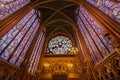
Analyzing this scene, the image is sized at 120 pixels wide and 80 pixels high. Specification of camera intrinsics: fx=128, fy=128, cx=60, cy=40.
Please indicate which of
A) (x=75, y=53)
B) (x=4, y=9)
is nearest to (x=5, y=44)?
(x=4, y=9)

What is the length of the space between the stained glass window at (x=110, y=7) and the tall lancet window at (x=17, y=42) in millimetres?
5083

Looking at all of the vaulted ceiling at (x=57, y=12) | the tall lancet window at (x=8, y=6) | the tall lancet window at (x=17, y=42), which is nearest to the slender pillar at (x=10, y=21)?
the tall lancet window at (x=8, y=6)

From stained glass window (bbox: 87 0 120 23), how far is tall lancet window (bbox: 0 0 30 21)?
4966 mm

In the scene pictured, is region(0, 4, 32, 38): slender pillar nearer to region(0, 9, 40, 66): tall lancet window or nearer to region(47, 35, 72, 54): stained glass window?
region(0, 9, 40, 66): tall lancet window

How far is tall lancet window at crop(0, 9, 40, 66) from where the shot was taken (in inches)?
271

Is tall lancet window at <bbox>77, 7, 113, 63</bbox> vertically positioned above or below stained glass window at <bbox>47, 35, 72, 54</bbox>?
below

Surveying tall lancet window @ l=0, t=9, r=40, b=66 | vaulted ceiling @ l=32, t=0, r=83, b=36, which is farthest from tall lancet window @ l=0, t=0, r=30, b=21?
vaulted ceiling @ l=32, t=0, r=83, b=36

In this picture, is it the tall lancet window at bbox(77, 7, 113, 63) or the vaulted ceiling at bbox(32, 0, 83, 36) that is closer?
the tall lancet window at bbox(77, 7, 113, 63)

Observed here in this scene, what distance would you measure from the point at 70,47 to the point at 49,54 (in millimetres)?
2671

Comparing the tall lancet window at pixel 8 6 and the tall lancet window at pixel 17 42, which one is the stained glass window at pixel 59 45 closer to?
the tall lancet window at pixel 17 42

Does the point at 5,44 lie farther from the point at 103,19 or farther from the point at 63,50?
the point at 63,50

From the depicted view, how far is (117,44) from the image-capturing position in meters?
5.04

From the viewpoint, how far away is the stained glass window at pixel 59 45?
48.2 ft

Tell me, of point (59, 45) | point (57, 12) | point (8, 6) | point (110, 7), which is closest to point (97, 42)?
point (110, 7)
